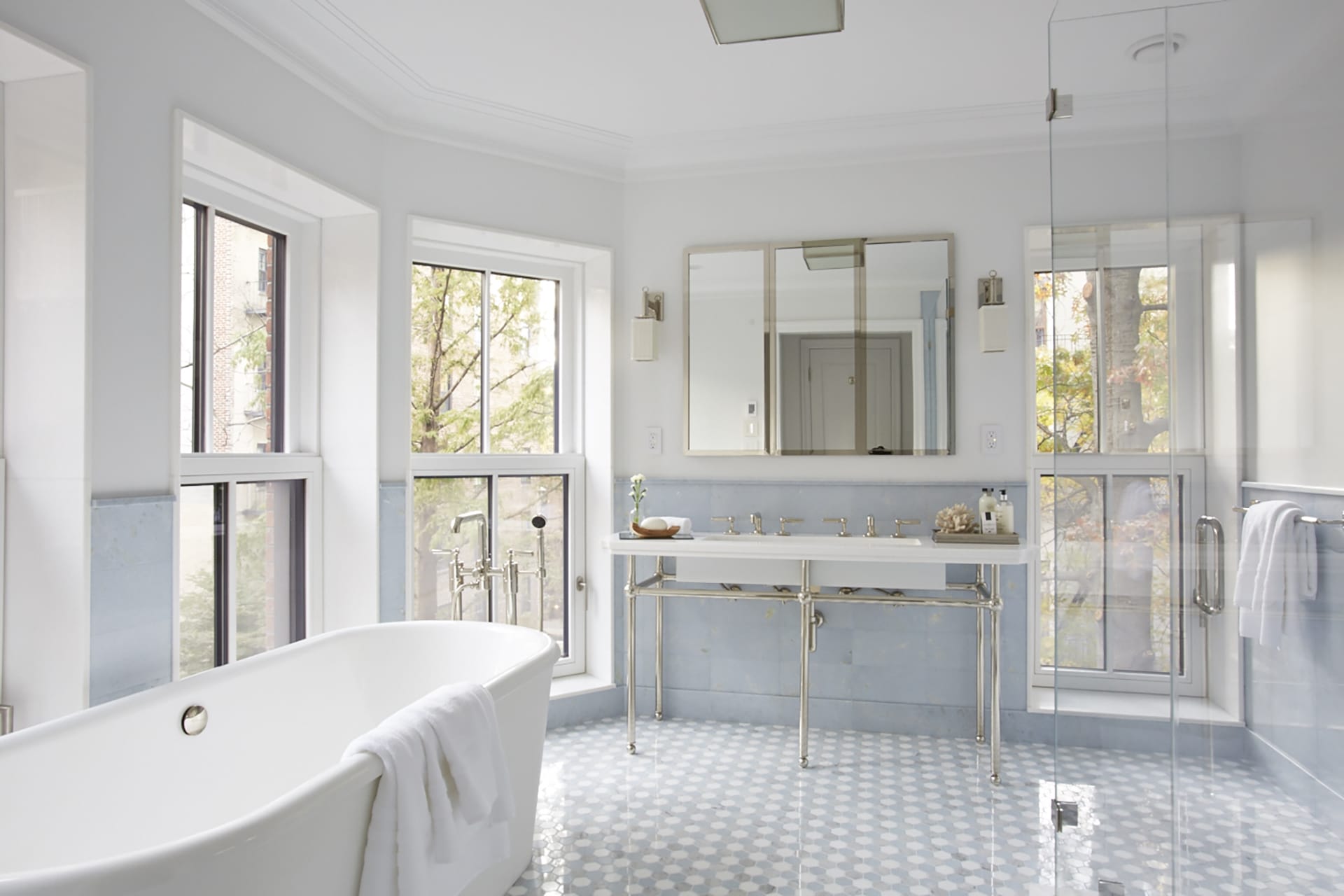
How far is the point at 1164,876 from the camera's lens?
5.62ft

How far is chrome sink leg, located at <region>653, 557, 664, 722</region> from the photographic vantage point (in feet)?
11.6

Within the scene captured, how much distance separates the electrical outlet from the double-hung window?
2455 millimetres

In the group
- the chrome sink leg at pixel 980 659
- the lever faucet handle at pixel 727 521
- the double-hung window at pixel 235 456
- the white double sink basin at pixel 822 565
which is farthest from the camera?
the lever faucet handle at pixel 727 521

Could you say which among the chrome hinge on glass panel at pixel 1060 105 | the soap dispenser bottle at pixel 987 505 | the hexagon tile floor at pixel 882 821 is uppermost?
the chrome hinge on glass panel at pixel 1060 105

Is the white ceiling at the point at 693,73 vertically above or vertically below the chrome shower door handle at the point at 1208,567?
above

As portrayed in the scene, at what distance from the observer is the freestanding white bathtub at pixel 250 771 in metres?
1.29

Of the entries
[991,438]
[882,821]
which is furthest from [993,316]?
[882,821]

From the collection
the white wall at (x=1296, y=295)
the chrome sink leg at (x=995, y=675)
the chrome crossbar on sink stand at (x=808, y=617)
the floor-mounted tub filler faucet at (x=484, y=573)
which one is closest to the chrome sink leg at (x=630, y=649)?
the chrome crossbar on sink stand at (x=808, y=617)

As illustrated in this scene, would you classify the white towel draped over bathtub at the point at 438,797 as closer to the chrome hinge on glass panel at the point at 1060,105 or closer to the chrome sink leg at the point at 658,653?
the chrome sink leg at the point at 658,653

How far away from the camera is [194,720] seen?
2043 millimetres

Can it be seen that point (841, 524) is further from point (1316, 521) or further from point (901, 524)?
point (1316, 521)

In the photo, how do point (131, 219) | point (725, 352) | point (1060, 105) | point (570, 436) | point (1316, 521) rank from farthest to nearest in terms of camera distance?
point (570, 436)
point (725, 352)
point (131, 219)
point (1060, 105)
point (1316, 521)

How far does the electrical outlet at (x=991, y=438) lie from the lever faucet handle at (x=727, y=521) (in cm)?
99

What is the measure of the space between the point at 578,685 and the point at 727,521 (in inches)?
36.0
